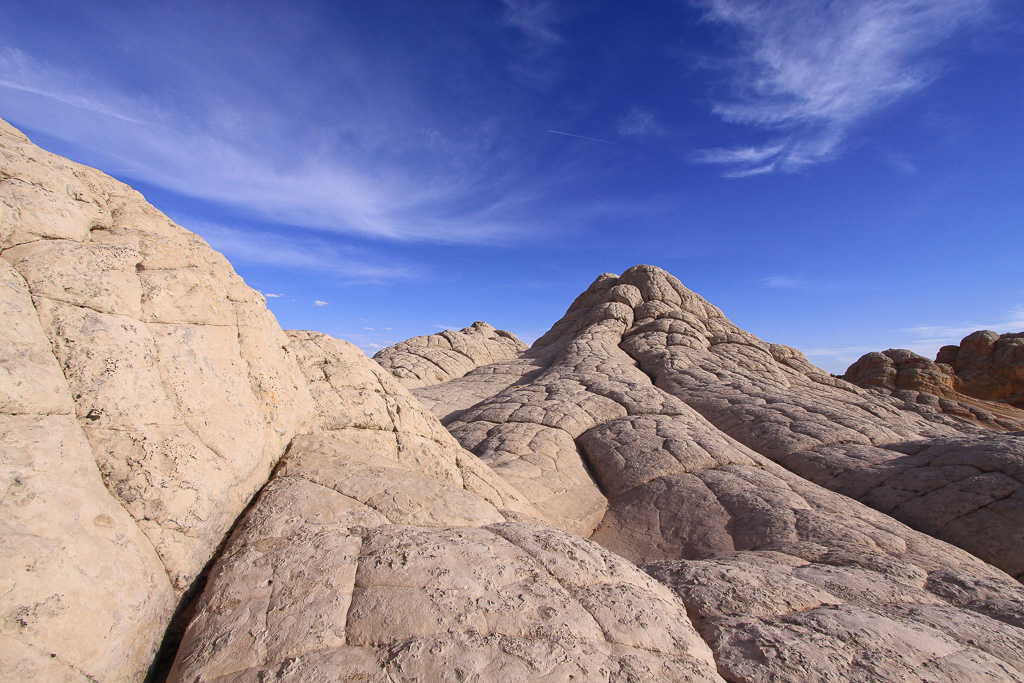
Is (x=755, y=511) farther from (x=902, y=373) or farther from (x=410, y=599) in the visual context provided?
(x=902, y=373)

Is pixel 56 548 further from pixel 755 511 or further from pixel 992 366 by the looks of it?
pixel 992 366

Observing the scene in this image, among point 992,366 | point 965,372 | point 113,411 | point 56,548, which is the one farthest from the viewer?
point 965,372

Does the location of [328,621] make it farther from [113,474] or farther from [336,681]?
[113,474]

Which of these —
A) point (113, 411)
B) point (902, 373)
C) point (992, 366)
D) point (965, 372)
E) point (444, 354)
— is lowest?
point (113, 411)

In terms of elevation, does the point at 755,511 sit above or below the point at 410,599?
above

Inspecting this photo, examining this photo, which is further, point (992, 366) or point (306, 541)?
point (992, 366)

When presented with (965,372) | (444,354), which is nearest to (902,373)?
(965,372)

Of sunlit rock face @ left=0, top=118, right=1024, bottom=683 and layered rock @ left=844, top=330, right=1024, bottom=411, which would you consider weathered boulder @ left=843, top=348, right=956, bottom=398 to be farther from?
sunlit rock face @ left=0, top=118, right=1024, bottom=683

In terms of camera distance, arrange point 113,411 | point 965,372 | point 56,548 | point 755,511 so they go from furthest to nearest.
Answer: point 965,372, point 755,511, point 113,411, point 56,548

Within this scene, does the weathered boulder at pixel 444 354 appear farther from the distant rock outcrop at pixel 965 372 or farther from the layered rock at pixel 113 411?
the distant rock outcrop at pixel 965 372

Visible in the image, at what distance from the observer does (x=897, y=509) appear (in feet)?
19.1

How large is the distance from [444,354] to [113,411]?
1462 centimetres

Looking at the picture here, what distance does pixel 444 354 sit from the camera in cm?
1708

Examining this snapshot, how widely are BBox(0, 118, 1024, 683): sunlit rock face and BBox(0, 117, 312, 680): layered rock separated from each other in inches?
0.4
